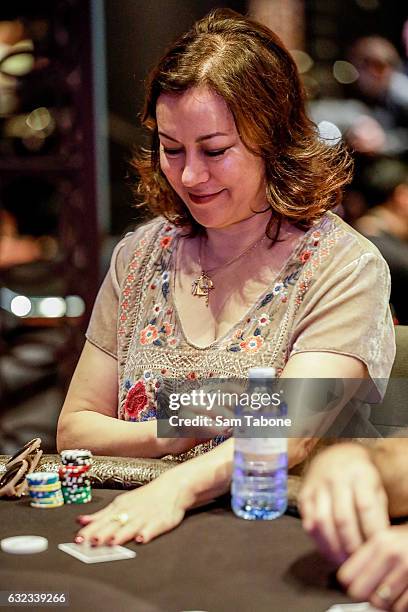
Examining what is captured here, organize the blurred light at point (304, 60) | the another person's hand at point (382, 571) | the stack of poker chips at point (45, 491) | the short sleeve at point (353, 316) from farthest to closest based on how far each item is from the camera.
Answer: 1. the blurred light at point (304, 60)
2. the short sleeve at point (353, 316)
3. the stack of poker chips at point (45, 491)
4. the another person's hand at point (382, 571)

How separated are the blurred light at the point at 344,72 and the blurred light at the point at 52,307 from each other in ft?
5.50

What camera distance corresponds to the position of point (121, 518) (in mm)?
1324

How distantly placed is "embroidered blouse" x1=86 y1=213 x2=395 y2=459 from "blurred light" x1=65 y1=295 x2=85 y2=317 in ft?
6.61

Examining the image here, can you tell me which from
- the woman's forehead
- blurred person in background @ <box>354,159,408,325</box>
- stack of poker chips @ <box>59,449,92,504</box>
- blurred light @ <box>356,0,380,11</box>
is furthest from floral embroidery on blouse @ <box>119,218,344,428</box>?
blurred light @ <box>356,0,380,11</box>

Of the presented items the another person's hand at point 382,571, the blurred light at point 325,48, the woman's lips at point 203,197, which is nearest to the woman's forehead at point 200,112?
the woman's lips at point 203,197

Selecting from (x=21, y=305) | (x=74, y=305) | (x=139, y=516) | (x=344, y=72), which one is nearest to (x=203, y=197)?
(x=139, y=516)

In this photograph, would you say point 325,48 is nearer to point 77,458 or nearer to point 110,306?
point 110,306

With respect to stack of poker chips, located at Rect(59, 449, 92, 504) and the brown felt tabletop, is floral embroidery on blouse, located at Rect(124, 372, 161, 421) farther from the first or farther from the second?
the brown felt tabletop

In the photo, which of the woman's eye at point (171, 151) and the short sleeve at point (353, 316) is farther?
the woman's eye at point (171, 151)

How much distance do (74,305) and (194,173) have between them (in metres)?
2.36

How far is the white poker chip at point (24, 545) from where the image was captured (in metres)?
1.25

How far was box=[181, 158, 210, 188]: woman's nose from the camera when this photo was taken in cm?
180

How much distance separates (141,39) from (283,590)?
319cm

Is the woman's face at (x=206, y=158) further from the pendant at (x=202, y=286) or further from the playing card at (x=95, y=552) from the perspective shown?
the playing card at (x=95, y=552)
